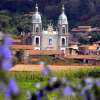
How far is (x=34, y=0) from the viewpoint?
331 feet

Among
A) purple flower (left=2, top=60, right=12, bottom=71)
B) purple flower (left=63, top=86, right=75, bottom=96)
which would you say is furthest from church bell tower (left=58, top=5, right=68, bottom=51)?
purple flower (left=2, top=60, right=12, bottom=71)

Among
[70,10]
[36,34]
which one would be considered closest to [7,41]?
[36,34]

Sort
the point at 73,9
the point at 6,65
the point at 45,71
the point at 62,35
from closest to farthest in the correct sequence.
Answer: the point at 6,65, the point at 45,71, the point at 62,35, the point at 73,9

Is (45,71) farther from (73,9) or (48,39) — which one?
(73,9)

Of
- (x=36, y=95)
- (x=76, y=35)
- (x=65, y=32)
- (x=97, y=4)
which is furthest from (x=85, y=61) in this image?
(x=36, y=95)

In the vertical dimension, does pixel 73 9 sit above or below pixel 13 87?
above

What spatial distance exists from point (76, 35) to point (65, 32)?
18112 mm

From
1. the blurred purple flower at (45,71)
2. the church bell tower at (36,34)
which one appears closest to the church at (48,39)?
the church bell tower at (36,34)

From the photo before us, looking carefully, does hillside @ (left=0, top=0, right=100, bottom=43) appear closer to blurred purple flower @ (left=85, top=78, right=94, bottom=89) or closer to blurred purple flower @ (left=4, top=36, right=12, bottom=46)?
blurred purple flower @ (left=85, top=78, right=94, bottom=89)

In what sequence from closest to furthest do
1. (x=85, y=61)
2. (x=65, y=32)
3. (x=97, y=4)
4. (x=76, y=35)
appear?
1. (x=85, y=61)
2. (x=65, y=32)
3. (x=76, y=35)
4. (x=97, y=4)

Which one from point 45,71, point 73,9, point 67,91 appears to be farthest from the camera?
point 73,9

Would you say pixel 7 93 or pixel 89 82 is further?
pixel 89 82

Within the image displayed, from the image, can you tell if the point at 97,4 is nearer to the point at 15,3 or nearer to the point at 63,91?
the point at 15,3

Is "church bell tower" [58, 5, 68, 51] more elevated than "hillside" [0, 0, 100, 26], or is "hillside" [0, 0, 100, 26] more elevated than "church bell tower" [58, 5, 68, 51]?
"hillside" [0, 0, 100, 26]
